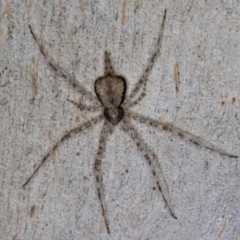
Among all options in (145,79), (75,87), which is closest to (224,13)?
(145,79)

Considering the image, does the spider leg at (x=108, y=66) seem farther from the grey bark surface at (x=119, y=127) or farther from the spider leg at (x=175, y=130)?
the spider leg at (x=175, y=130)

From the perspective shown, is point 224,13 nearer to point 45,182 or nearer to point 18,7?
point 18,7

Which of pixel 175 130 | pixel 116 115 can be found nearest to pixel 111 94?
pixel 116 115

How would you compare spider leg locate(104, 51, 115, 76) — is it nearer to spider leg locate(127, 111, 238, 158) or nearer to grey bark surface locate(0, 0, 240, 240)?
grey bark surface locate(0, 0, 240, 240)

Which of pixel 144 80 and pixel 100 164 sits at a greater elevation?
pixel 144 80

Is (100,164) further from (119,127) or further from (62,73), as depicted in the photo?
(62,73)

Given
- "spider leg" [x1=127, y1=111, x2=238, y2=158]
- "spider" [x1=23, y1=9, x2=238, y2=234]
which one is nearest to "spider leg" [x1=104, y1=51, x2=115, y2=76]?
"spider" [x1=23, y1=9, x2=238, y2=234]
